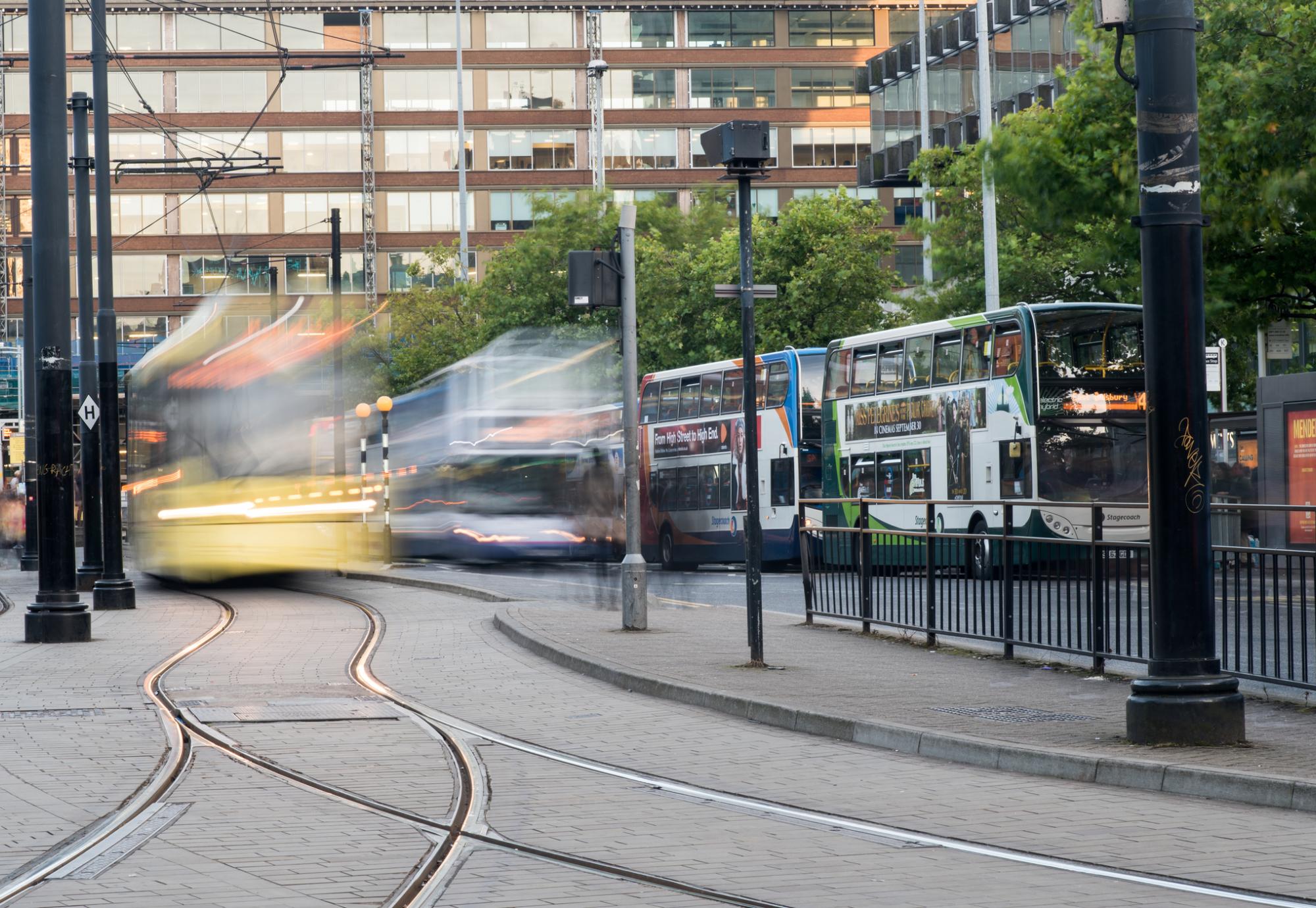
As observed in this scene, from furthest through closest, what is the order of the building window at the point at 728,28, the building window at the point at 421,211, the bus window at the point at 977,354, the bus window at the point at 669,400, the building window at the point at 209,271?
the building window at the point at 728,28 < the building window at the point at 421,211 < the building window at the point at 209,271 < the bus window at the point at 669,400 < the bus window at the point at 977,354

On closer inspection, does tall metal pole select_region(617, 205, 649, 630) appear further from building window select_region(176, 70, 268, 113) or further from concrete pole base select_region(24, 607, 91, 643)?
building window select_region(176, 70, 268, 113)

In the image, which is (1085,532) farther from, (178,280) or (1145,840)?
(178,280)

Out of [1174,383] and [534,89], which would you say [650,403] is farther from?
[534,89]

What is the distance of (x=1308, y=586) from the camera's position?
10539mm

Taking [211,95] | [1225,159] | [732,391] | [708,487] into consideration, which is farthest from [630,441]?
[211,95]

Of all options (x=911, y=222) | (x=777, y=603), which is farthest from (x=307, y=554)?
(x=911, y=222)

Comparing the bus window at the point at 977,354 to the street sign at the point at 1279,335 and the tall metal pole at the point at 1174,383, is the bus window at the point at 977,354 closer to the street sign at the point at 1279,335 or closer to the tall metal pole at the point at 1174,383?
the street sign at the point at 1279,335

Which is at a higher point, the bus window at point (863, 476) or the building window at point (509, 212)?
the building window at point (509, 212)

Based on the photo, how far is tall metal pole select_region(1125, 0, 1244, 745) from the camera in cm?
962

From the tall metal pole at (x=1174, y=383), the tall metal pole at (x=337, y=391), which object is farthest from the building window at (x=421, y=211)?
the tall metal pole at (x=1174, y=383)

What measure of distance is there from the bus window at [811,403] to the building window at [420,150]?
50690 millimetres

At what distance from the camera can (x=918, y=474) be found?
1177 inches

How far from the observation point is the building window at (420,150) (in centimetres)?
8175

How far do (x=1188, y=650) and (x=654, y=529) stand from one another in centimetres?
2901
